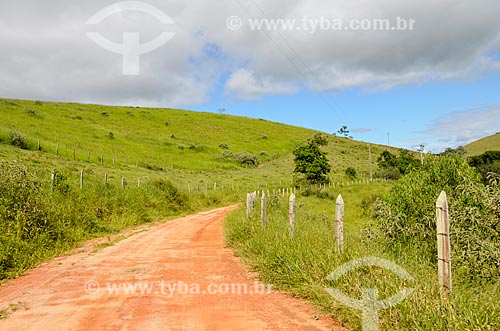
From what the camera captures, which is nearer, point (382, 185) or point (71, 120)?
point (382, 185)

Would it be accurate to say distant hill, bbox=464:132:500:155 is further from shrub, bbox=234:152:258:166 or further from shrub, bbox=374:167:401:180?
shrub, bbox=234:152:258:166

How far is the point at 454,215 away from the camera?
698cm

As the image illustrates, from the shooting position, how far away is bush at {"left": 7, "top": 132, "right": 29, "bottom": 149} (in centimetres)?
3509

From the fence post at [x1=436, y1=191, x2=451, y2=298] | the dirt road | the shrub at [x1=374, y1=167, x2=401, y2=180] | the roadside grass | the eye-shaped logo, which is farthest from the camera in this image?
the shrub at [x1=374, y1=167, x2=401, y2=180]

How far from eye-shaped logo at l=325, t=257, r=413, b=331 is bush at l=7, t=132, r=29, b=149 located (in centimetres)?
3730

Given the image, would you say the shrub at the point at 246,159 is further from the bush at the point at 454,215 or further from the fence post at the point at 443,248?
the fence post at the point at 443,248

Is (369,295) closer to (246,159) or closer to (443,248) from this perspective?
(443,248)

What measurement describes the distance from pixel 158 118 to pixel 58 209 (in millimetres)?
81411

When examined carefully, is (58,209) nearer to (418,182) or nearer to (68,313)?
(68,313)

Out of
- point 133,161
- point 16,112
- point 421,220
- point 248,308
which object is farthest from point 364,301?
point 16,112

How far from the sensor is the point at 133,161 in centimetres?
4712

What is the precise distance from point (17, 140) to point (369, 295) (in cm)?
3846

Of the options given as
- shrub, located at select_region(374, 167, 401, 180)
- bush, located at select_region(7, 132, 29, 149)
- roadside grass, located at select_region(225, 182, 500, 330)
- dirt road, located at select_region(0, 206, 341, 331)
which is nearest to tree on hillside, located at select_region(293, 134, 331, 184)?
shrub, located at select_region(374, 167, 401, 180)

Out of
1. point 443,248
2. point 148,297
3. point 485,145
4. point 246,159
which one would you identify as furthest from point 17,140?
point 485,145
